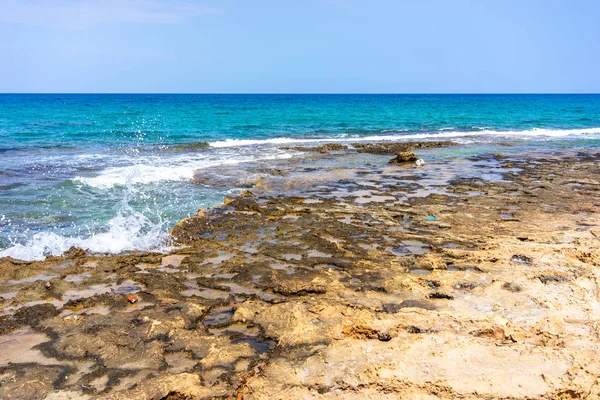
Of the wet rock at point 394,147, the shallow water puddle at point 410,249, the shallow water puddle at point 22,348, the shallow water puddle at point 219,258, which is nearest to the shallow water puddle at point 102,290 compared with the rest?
the shallow water puddle at point 22,348

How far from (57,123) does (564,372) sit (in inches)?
1439

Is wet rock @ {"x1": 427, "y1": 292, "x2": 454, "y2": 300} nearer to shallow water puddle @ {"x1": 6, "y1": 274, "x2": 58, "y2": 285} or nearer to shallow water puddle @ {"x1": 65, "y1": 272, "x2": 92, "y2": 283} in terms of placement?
shallow water puddle @ {"x1": 65, "y1": 272, "x2": 92, "y2": 283}

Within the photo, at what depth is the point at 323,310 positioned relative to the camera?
5.56 m

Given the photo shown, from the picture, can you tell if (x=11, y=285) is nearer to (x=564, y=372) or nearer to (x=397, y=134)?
(x=564, y=372)

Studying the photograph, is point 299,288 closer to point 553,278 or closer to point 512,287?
point 512,287

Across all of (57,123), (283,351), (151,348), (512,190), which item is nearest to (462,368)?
(283,351)

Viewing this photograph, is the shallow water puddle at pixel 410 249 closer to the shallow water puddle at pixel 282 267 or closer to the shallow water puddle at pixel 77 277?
the shallow water puddle at pixel 282 267

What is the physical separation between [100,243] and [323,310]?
171 inches

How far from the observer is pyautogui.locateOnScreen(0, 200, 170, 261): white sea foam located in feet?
25.6

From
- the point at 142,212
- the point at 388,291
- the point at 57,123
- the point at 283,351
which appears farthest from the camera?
the point at 57,123

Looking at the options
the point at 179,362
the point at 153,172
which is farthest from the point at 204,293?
the point at 153,172

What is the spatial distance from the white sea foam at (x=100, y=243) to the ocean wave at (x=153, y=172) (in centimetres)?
505

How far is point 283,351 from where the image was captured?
15.8ft

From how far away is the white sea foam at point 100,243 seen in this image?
781cm
